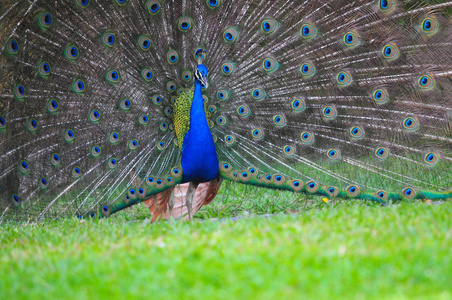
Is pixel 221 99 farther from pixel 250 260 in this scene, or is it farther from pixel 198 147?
pixel 250 260

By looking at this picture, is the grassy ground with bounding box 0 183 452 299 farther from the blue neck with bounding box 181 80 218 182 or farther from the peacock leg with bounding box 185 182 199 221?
the peacock leg with bounding box 185 182 199 221

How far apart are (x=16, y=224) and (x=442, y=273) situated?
4.22 metres

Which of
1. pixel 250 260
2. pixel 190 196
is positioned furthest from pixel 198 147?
pixel 250 260

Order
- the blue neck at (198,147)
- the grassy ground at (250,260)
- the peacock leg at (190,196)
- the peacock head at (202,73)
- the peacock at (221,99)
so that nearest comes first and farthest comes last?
the grassy ground at (250,260) < the peacock head at (202,73) < the blue neck at (198,147) < the peacock at (221,99) < the peacock leg at (190,196)

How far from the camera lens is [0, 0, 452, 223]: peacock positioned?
15.5 feet

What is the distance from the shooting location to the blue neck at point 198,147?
4.54m

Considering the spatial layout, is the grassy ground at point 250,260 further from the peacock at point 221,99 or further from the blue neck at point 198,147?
the peacock at point 221,99

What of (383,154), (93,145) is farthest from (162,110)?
(383,154)

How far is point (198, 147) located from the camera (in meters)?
4.58

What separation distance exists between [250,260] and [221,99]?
257 centimetres

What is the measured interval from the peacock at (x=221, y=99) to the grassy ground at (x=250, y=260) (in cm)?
100

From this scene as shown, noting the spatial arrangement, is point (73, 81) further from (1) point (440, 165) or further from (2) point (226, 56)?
(1) point (440, 165)

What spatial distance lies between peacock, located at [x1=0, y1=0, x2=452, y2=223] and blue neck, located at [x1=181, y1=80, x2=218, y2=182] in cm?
2

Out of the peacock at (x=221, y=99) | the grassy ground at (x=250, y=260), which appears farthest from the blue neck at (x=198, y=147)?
the grassy ground at (x=250, y=260)
